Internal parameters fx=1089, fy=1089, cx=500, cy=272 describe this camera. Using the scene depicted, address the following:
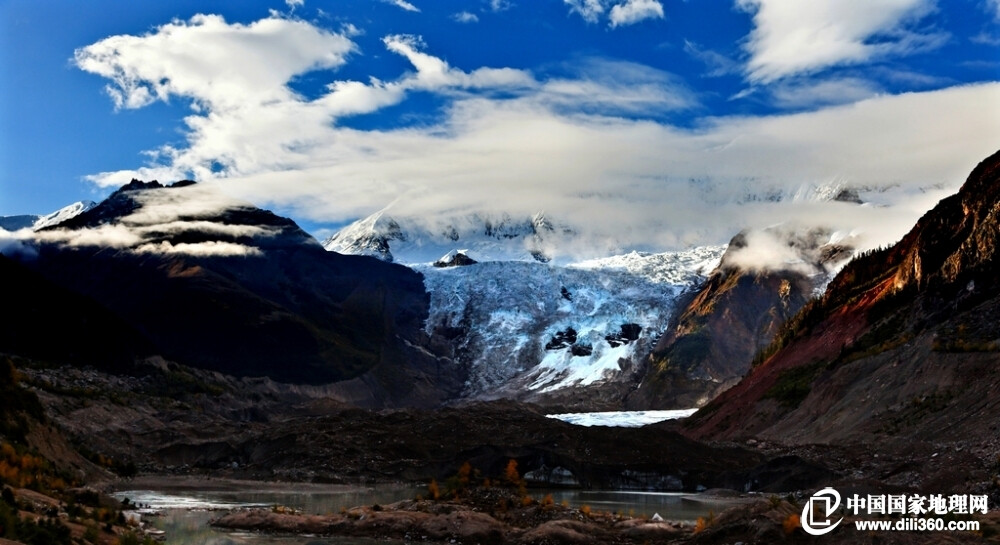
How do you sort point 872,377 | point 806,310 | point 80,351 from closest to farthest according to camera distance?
point 872,377 < point 806,310 < point 80,351

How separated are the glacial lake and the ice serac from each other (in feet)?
60.5

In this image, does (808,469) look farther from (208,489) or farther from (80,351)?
(80,351)

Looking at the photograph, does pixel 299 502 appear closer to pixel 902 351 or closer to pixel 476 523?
pixel 476 523

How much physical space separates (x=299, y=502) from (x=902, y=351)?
60.1m

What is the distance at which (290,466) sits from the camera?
360ft

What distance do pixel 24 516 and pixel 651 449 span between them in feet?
259

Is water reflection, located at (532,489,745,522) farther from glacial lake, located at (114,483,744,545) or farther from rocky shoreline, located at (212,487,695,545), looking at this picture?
rocky shoreline, located at (212,487,695,545)

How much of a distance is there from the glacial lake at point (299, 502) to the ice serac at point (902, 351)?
18438 mm

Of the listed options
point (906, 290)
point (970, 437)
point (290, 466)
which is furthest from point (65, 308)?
point (970, 437)

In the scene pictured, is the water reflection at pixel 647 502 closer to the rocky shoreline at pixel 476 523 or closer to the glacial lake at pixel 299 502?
the glacial lake at pixel 299 502

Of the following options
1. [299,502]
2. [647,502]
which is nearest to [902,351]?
[647,502]

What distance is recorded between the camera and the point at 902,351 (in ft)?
346

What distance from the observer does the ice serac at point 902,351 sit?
87312 mm

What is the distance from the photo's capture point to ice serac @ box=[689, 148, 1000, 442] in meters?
87.3
